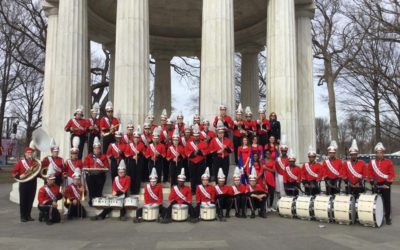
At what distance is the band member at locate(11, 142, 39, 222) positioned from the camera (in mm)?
13344

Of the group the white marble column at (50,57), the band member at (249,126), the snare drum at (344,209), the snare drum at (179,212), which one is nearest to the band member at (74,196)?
the snare drum at (179,212)

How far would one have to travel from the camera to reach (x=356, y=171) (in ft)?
43.8

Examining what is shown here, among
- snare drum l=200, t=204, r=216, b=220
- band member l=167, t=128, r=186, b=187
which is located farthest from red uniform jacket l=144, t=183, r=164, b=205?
band member l=167, t=128, r=186, b=187

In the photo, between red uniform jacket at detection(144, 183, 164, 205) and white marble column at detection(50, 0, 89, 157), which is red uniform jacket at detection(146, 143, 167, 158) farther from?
white marble column at detection(50, 0, 89, 157)

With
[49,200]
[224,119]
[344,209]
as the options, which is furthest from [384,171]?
[49,200]

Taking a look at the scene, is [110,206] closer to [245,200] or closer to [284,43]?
[245,200]

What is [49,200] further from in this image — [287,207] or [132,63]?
[287,207]

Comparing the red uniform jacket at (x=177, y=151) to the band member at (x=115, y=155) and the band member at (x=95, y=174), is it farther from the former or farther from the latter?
the band member at (x=95, y=174)

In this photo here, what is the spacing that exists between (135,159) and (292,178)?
559 cm

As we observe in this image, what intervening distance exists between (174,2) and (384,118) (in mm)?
30262

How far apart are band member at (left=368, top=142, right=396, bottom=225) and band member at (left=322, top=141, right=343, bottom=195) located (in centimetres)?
119

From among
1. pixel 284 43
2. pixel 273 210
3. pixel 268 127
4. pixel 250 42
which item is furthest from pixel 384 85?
pixel 273 210

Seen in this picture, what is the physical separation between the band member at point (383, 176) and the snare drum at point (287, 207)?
2579 millimetres

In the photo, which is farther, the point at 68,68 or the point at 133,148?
the point at 68,68
